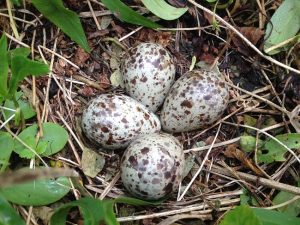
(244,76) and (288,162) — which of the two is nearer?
(288,162)

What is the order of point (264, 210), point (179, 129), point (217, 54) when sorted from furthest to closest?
1. point (217, 54)
2. point (179, 129)
3. point (264, 210)

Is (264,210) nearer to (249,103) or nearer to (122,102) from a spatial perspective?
(249,103)

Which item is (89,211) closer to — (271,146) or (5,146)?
(5,146)

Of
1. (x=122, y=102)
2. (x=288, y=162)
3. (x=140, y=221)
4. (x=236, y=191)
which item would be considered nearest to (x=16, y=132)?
(x=122, y=102)

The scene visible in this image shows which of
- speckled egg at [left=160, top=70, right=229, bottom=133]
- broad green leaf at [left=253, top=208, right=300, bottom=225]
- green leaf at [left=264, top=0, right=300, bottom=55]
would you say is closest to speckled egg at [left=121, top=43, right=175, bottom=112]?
speckled egg at [left=160, top=70, right=229, bottom=133]

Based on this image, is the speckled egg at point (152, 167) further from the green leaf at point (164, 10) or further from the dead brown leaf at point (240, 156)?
the green leaf at point (164, 10)

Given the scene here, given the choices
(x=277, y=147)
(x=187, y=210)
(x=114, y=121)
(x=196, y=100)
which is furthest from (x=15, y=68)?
(x=277, y=147)
